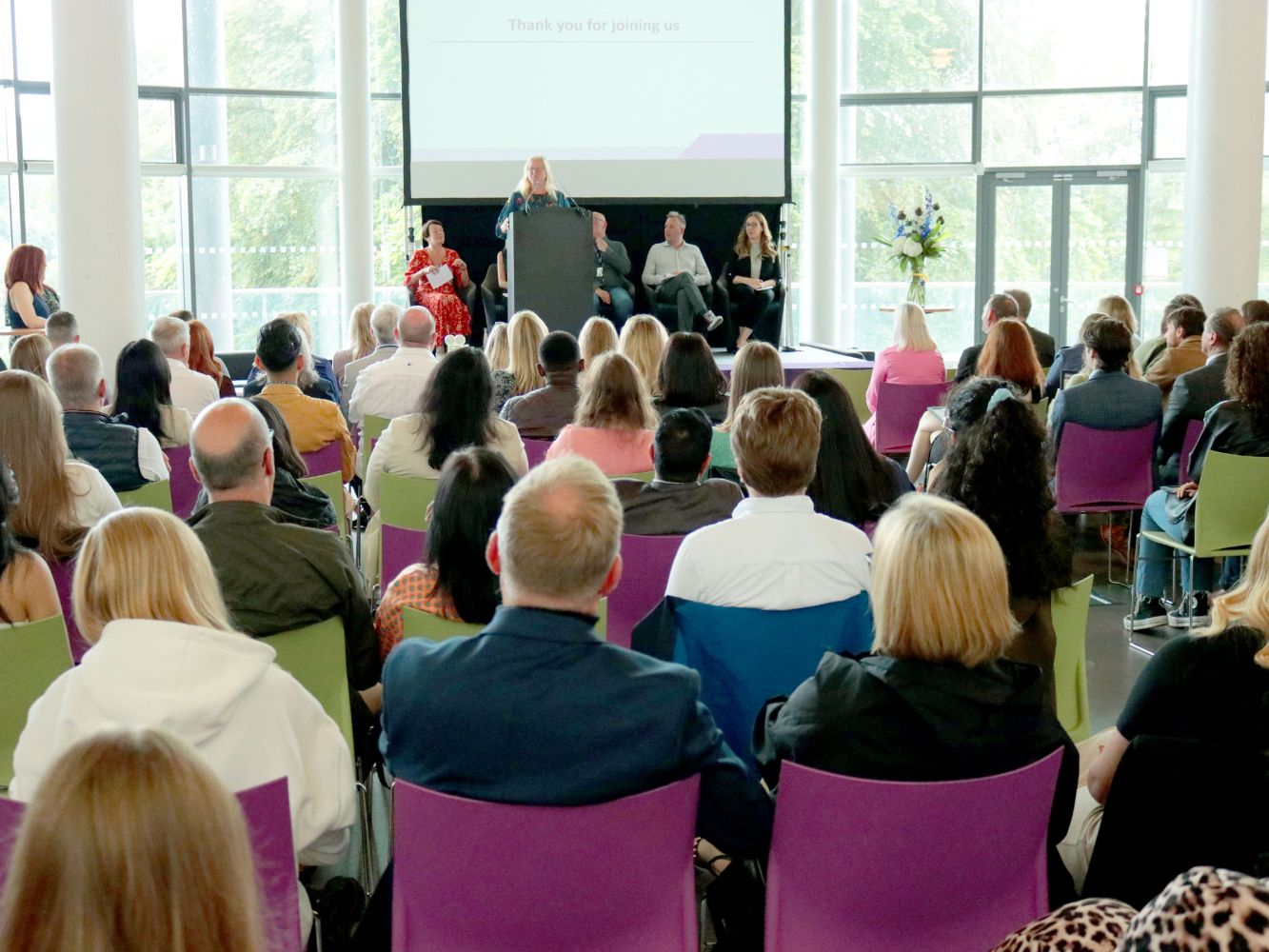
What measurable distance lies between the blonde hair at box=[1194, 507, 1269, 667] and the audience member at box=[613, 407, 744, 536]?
60.7 inches

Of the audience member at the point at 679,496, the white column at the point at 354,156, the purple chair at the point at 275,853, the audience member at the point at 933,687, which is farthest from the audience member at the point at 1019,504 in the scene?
the white column at the point at 354,156

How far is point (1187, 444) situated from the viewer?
6.05m

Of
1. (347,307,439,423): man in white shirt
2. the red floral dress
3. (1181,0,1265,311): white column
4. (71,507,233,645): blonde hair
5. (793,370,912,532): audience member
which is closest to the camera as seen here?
(71,507,233,645): blonde hair

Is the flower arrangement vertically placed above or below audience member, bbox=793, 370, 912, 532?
above

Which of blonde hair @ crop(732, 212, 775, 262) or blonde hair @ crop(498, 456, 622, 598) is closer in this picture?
blonde hair @ crop(498, 456, 622, 598)

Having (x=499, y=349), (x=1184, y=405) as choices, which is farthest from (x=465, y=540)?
(x=499, y=349)

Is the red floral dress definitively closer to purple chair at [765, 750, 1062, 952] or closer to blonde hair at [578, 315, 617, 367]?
blonde hair at [578, 315, 617, 367]

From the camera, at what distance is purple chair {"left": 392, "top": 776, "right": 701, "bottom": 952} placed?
6.50 ft

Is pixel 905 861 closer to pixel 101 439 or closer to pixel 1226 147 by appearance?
pixel 101 439

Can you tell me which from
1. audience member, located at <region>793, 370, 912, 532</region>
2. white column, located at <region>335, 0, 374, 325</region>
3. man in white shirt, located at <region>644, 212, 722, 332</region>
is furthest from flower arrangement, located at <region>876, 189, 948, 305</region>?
audience member, located at <region>793, 370, 912, 532</region>

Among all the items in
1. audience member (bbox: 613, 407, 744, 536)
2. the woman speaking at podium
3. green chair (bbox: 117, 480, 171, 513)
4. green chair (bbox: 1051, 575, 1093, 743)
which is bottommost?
green chair (bbox: 1051, 575, 1093, 743)

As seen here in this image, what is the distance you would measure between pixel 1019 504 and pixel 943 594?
1.39 meters

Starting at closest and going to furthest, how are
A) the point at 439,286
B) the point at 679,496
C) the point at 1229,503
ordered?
1. the point at 679,496
2. the point at 1229,503
3. the point at 439,286

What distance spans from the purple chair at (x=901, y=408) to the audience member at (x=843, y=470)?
3137mm
